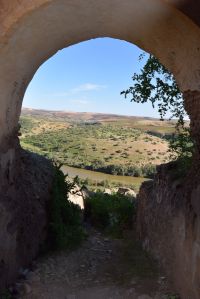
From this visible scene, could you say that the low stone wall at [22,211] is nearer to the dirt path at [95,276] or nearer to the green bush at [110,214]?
the dirt path at [95,276]

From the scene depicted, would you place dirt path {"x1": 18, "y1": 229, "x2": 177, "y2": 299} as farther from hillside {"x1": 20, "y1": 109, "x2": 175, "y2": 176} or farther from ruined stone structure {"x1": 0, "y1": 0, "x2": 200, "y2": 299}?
hillside {"x1": 20, "y1": 109, "x2": 175, "y2": 176}

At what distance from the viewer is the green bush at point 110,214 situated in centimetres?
792

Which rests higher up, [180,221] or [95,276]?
[180,221]

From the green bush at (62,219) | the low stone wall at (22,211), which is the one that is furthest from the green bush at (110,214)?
the low stone wall at (22,211)

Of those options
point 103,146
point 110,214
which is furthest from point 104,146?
point 110,214

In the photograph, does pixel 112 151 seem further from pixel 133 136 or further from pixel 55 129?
pixel 55 129

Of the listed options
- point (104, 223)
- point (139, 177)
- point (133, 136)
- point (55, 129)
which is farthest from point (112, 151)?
point (104, 223)

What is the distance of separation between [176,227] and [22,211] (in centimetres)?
199

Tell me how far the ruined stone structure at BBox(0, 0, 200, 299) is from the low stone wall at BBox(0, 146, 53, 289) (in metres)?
0.01

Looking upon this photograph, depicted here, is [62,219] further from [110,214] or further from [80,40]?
[80,40]

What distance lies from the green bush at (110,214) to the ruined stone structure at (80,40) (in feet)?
9.17

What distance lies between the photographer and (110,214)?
8.33m

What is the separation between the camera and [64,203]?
6430 millimetres

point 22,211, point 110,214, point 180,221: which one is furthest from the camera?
point 110,214
